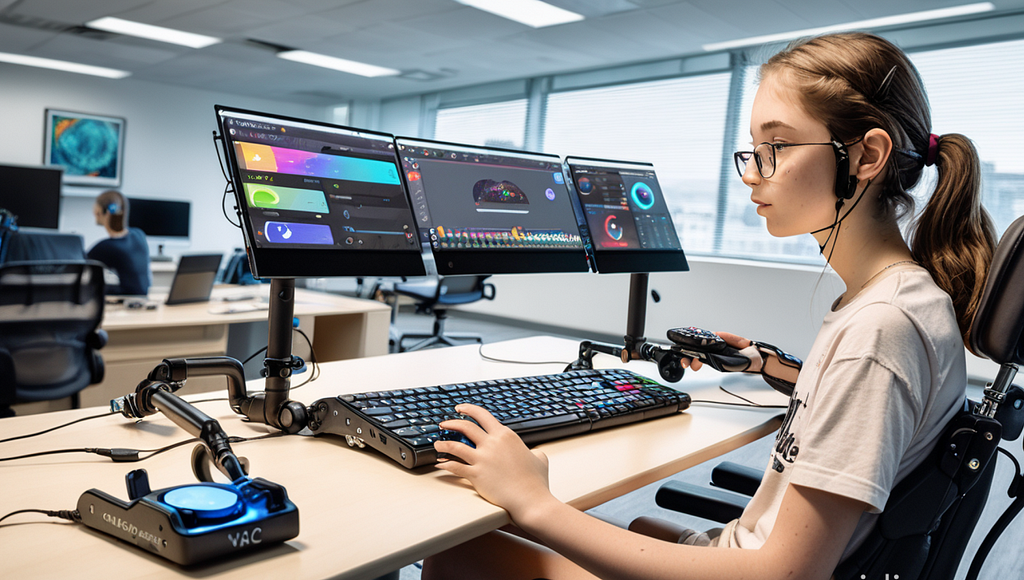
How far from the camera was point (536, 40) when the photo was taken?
17.7 ft

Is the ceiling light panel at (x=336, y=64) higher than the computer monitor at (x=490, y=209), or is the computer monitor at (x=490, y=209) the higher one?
the ceiling light panel at (x=336, y=64)

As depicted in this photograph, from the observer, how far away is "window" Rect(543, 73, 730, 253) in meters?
5.75

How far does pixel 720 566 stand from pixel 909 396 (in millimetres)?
260

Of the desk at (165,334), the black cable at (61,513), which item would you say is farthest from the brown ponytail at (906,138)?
the desk at (165,334)

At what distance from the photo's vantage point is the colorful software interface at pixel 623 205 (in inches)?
55.0

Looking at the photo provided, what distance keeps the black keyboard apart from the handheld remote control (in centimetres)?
13

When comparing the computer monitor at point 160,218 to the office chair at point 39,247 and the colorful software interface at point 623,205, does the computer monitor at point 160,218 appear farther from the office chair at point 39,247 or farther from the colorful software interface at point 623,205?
the colorful software interface at point 623,205

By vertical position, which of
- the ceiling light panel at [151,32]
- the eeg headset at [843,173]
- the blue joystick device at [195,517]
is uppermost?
the ceiling light panel at [151,32]

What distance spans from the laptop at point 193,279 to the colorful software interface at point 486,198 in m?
2.35

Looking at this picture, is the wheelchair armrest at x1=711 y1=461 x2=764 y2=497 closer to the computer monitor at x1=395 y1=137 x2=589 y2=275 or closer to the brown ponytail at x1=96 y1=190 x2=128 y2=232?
the computer monitor at x1=395 y1=137 x2=589 y2=275

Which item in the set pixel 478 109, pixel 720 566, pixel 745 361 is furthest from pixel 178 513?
pixel 478 109

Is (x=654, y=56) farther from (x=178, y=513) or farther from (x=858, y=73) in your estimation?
(x=178, y=513)

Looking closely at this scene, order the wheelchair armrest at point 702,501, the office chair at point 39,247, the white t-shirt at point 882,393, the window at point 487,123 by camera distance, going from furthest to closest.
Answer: the window at point 487,123 → the office chair at point 39,247 → the wheelchair armrest at point 702,501 → the white t-shirt at point 882,393

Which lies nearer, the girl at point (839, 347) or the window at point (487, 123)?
the girl at point (839, 347)
